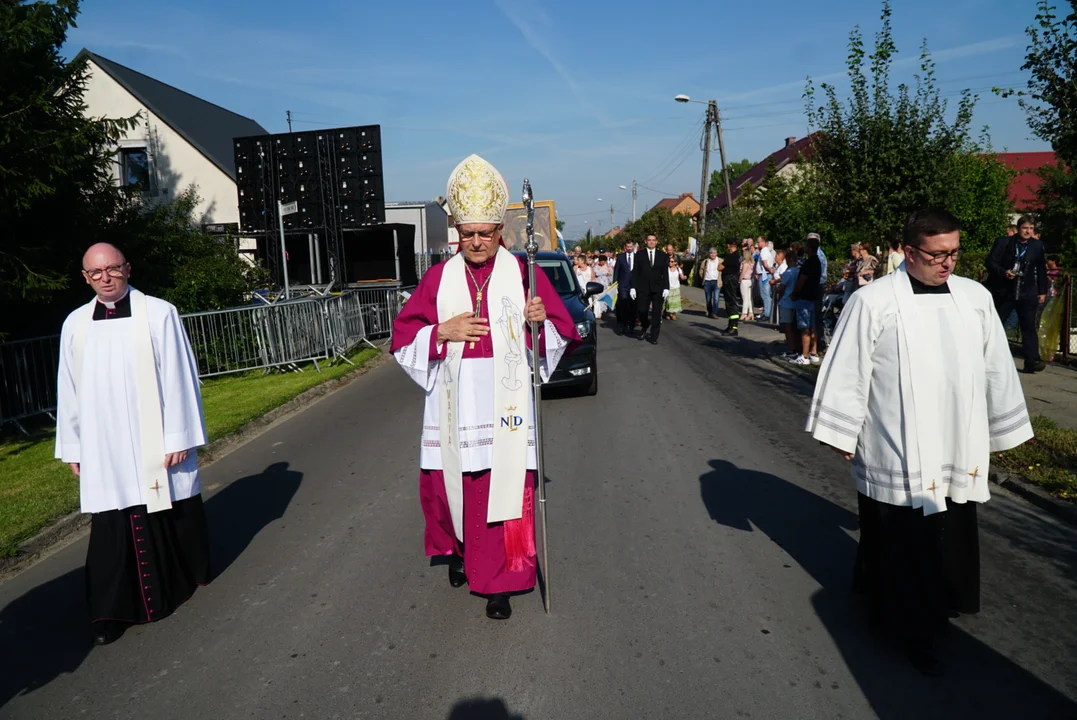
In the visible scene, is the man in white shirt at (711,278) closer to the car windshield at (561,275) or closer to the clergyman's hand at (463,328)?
→ the car windshield at (561,275)

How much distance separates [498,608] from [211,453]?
17.5 ft

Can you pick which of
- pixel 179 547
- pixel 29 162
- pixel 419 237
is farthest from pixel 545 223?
pixel 179 547

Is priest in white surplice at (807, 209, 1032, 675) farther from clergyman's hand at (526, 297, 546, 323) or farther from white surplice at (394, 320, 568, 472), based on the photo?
white surplice at (394, 320, 568, 472)

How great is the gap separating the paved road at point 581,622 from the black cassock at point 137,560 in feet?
0.46

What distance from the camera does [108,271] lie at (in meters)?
4.43

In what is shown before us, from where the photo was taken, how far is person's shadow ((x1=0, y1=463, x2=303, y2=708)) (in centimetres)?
406

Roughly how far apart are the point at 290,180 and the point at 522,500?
1789 cm

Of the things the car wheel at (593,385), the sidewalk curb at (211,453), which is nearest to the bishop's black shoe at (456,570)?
the sidewalk curb at (211,453)

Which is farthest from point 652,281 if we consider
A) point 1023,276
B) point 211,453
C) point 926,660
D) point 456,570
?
point 926,660

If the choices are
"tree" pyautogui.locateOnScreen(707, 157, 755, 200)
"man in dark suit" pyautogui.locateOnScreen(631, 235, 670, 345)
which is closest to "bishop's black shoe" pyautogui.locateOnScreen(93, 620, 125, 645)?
"man in dark suit" pyautogui.locateOnScreen(631, 235, 670, 345)

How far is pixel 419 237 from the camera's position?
29062 millimetres

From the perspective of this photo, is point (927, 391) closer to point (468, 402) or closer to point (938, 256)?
point (938, 256)

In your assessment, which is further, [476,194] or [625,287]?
[625,287]

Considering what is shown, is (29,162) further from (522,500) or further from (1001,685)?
(1001,685)
